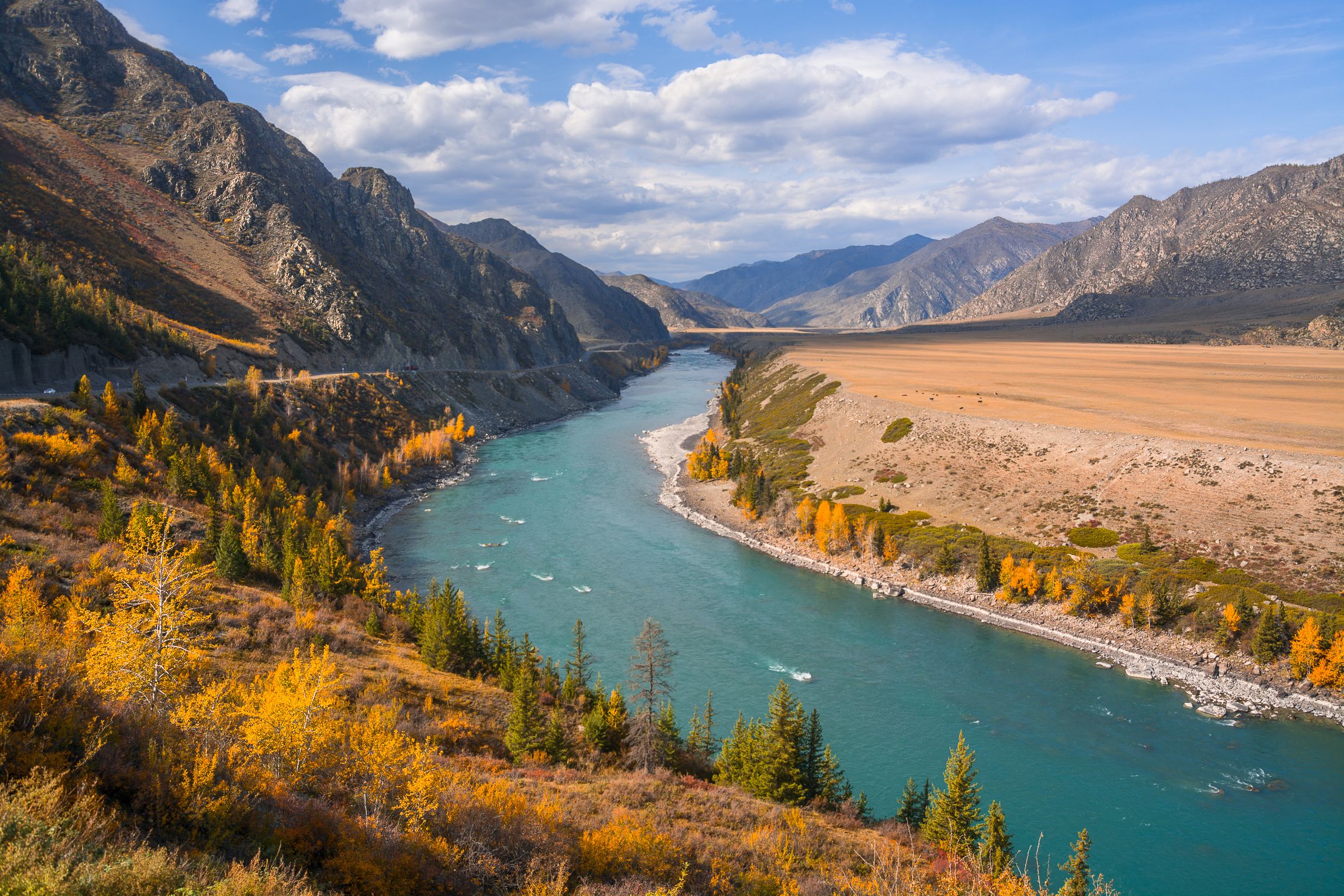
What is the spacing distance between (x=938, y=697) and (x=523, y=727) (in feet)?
77.7

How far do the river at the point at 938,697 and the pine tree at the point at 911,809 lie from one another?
2.96 meters

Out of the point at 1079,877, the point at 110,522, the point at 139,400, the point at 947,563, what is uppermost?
the point at 139,400

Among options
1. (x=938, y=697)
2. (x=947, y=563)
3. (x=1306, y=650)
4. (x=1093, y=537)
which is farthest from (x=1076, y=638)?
(x=938, y=697)

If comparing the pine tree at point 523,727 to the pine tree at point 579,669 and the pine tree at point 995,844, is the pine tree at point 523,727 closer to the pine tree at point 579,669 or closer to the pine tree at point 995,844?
the pine tree at point 579,669

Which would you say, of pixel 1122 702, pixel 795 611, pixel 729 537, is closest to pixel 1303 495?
pixel 1122 702

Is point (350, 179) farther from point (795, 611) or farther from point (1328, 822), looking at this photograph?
point (1328, 822)

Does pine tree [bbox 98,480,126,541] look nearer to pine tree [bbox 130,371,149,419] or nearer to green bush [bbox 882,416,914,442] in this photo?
pine tree [bbox 130,371,149,419]

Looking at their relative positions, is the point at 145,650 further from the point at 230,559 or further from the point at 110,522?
the point at 110,522

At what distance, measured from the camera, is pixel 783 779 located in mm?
25297

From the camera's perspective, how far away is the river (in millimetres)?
27047

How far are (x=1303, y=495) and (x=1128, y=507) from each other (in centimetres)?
1017

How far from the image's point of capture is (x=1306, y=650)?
36.5 metres

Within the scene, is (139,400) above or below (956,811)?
above

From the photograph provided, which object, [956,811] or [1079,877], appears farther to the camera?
[956,811]
